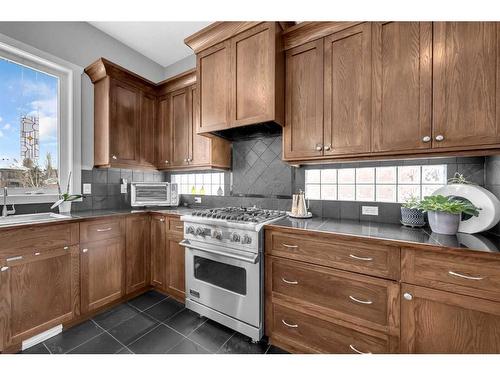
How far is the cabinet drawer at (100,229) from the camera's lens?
183 centimetres

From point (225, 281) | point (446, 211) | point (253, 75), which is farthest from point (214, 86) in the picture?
point (446, 211)

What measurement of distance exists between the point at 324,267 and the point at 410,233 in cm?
57

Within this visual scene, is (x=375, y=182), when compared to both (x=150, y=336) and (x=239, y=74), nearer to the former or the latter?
(x=239, y=74)

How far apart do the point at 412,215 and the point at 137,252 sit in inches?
99.3

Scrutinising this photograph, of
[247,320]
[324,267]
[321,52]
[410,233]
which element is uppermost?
[321,52]

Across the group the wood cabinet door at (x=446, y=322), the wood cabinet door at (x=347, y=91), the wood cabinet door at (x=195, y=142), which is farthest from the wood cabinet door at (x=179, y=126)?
the wood cabinet door at (x=446, y=322)

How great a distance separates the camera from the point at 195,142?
243 centimetres

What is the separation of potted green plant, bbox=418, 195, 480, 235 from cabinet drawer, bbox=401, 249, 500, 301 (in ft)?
0.91

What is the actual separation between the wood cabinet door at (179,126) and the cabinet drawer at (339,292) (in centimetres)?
172

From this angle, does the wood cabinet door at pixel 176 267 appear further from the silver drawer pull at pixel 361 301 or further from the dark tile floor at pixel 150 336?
the silver drawer pull at pixel 361 301

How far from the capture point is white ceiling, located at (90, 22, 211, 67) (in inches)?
91.7
